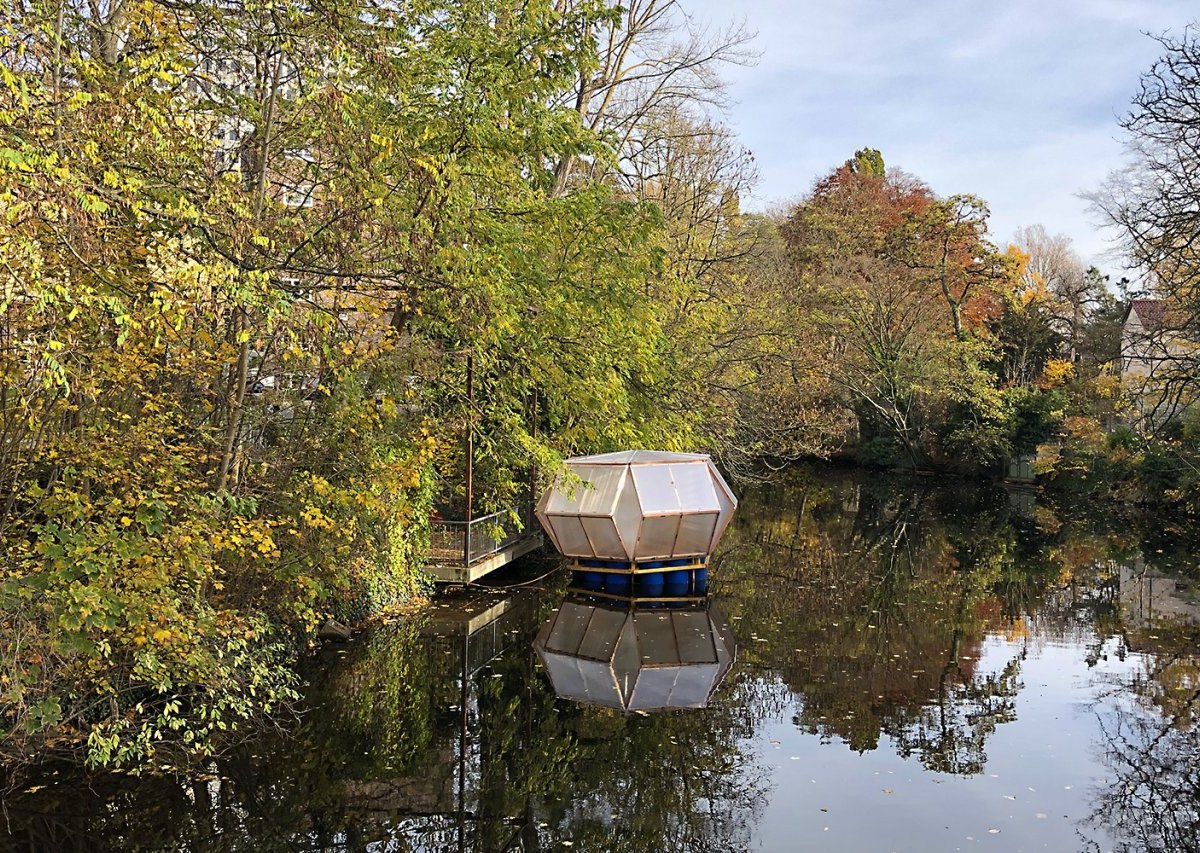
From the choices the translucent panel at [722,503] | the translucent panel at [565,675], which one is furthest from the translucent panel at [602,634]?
the translucent panel at [722,503]

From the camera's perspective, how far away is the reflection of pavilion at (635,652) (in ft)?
38.7

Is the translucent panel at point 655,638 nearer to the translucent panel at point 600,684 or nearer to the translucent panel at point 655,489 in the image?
the translucent panel at point 600,684

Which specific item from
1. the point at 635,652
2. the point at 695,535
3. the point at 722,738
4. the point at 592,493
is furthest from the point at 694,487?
the point at 722,738

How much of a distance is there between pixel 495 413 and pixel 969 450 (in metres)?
28.6

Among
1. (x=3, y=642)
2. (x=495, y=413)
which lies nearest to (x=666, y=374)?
(x=495, y=413)

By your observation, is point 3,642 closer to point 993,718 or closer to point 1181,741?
point 993,718

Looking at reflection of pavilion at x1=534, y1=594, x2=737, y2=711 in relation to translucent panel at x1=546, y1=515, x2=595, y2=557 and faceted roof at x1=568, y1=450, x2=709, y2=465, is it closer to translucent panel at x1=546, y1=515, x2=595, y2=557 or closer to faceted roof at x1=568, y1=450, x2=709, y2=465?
translucent panel at x1=546, y1=515, x2=595, y2=557

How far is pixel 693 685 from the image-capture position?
12.2m

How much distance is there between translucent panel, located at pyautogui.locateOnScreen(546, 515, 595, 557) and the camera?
17984 mm

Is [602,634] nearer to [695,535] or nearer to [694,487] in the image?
[695,535]

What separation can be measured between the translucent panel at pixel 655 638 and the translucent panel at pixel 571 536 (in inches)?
79.4

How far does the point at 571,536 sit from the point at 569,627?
3.04 meters

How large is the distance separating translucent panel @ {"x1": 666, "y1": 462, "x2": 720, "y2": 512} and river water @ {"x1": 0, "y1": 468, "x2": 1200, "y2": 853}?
65.6 inches

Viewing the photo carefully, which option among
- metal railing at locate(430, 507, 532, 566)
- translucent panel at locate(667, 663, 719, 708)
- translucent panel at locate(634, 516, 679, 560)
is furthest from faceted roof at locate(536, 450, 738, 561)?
translucent panel at locate(667, 663, 719, 708)
